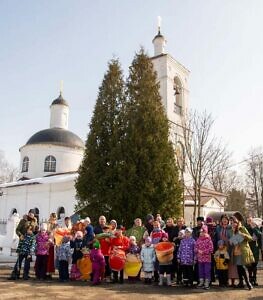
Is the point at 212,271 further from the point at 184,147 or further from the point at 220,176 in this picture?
the point at 220,176

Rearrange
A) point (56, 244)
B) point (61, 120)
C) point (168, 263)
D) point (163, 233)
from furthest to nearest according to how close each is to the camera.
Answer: point (61, 120)
point (56, 244)
point (163, 233)
point (168, 263)

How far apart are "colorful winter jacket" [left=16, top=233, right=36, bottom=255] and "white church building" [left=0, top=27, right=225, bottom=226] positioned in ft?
34.6

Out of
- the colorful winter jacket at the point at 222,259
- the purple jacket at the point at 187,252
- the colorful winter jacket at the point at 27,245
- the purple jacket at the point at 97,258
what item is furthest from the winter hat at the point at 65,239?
the colorful winter jacket at the point at 222,259

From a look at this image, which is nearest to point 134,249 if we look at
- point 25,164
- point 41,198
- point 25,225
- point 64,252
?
point 64,252

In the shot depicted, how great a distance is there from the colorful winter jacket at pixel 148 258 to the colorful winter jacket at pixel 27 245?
3045 mm

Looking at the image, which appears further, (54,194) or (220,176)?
(220,176)

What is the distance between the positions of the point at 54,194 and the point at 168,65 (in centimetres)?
1282

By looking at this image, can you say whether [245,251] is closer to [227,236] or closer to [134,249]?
[227,236]

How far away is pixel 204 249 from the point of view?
29.9 feet

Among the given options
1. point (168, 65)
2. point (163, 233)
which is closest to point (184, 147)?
point (168, 65)

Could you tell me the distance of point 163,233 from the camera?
10.1m

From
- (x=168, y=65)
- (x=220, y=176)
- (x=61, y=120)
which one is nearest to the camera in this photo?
(x=168, y=65)

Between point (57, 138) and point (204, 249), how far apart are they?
27.7 metres

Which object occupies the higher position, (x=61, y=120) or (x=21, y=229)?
(x=61, y=120)
